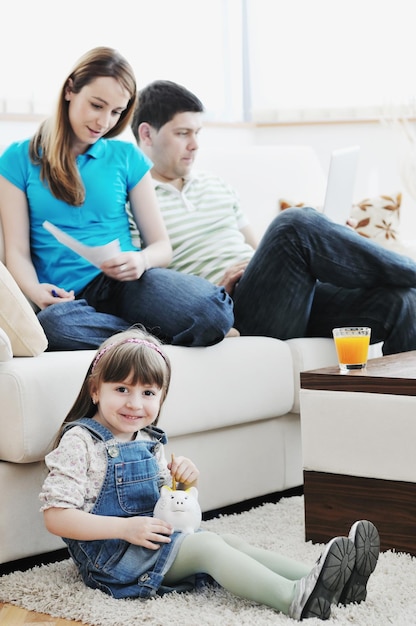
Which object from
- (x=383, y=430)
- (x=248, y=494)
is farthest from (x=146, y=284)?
(x=383, y=430)

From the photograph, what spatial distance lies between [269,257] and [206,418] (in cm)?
51

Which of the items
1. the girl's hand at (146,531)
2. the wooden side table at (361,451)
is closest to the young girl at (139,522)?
the girl's hand at (146,531)

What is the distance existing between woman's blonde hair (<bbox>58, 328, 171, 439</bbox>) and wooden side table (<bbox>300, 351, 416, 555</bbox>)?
1.15ft

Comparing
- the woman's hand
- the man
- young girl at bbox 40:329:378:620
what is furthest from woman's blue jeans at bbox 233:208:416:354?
young girl at bbox 40:329:378:620

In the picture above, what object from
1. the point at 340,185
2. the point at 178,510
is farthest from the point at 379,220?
the point at 178,510

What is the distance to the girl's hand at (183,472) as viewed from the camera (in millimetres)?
1763

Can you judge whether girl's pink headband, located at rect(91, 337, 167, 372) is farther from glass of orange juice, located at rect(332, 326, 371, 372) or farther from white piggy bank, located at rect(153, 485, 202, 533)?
glass of orange juice, located at rect(332, 326, 371, 372)

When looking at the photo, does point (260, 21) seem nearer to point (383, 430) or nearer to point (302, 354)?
point (302, 354)

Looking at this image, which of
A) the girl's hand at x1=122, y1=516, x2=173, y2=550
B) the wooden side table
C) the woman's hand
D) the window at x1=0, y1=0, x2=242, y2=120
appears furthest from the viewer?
the window at x1=0, y1=0, x2=242, y2=120

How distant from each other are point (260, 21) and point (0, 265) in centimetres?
285

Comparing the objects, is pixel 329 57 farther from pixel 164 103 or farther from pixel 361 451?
pixel 361 451

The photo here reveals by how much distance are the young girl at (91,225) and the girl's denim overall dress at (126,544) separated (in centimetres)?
48

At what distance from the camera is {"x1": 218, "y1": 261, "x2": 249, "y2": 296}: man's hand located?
8.49ft

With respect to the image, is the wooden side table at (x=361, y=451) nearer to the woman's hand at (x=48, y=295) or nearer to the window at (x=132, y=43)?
the woman's hand at (x=48, y=295)
